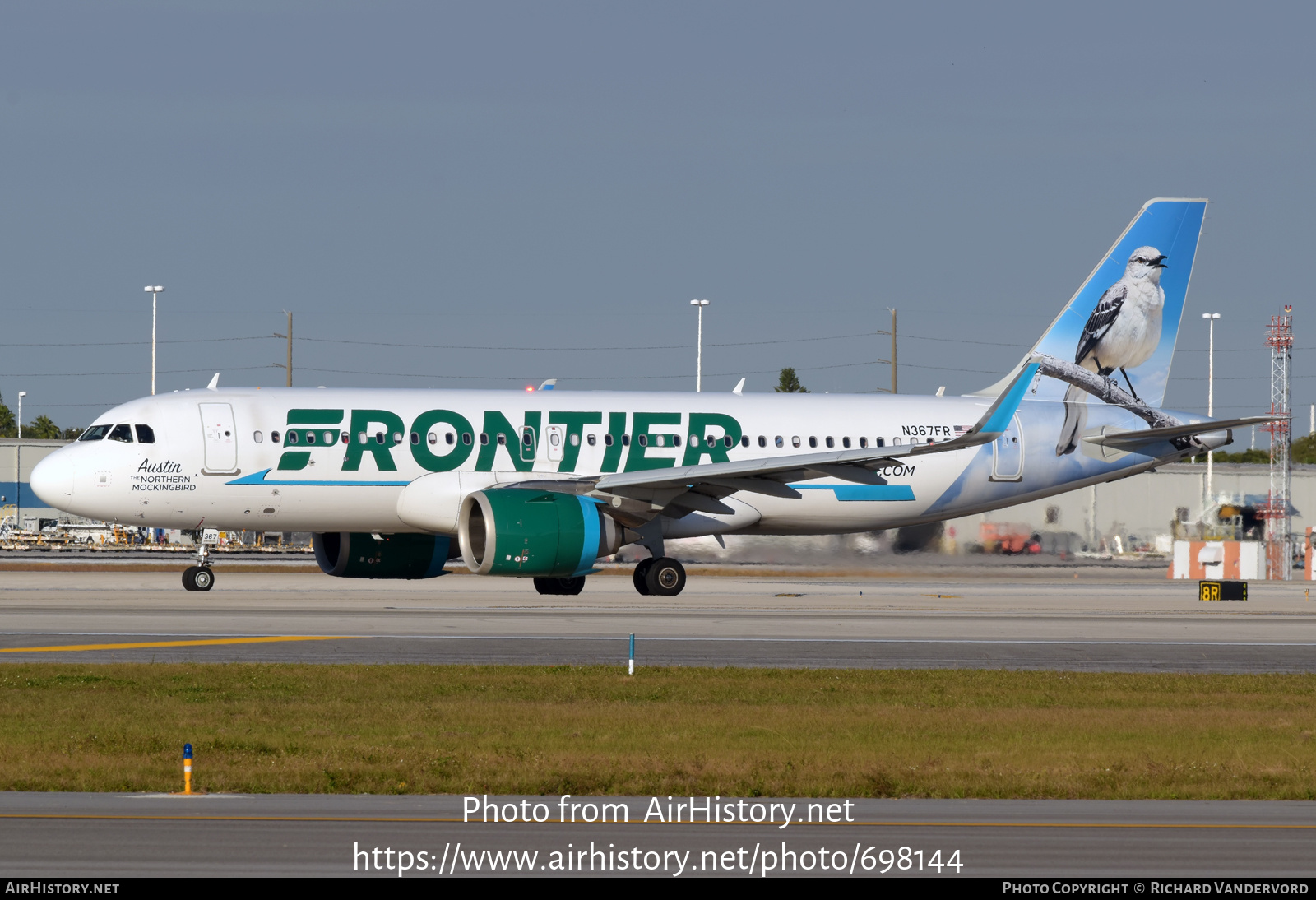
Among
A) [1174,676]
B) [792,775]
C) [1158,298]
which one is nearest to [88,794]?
[792,775]

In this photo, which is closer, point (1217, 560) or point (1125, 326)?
point (1125, 326)

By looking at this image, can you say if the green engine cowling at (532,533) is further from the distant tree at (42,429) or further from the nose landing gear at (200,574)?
the distant tree at (42,429)

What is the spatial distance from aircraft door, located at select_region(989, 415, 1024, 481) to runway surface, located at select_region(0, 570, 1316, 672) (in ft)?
9.75

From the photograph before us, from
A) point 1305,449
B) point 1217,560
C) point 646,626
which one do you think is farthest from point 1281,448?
point 1305,449

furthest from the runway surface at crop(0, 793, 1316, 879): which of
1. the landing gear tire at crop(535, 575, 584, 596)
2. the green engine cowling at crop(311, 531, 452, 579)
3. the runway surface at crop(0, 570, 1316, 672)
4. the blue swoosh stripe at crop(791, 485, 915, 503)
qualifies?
the blue swoosh stripe at crop(791, 485, 915, 503)

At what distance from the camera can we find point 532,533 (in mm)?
31344

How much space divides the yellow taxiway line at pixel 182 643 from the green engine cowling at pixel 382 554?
11.6 meters

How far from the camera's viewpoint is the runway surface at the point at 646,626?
2253 centimetres

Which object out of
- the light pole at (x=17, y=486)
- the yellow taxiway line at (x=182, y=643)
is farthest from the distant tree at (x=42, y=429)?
the yellow taxiway line at (x=182, y=643)

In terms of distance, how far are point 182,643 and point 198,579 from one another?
11.7 metres

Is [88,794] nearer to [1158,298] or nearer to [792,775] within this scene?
[792,775]

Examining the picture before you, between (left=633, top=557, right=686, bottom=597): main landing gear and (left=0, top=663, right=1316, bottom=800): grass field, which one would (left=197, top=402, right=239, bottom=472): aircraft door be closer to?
(left=633, top=557, right=686, bottom=597): main landing gear

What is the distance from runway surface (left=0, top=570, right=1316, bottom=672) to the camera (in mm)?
22531

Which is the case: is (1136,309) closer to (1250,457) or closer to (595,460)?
(595,460)
